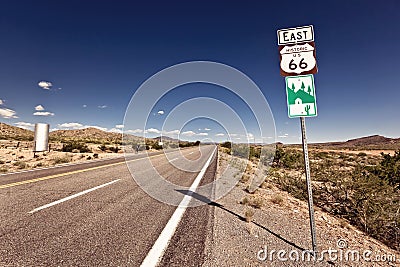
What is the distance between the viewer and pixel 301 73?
11.1 feet

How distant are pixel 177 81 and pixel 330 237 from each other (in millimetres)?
11724

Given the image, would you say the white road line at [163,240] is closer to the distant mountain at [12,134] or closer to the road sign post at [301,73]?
the road sign post at [301,73]

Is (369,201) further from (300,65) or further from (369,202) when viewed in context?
(300,65)

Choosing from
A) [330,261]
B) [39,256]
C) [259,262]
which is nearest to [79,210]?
[39,256]

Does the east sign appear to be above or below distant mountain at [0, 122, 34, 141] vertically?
below

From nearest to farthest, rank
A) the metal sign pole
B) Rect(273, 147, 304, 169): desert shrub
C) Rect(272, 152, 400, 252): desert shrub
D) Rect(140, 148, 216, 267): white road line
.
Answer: Rect(140, 148, 216, 267): white road line → the metal sign pole → Rect(272, 152, 400, 252): desert shrub → Rect(273, 147, 304, 169): desert shrub

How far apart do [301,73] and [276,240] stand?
Result: 2.74m

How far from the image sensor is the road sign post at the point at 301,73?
332 centimetres

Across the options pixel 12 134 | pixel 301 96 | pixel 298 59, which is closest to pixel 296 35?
pixel 298 59

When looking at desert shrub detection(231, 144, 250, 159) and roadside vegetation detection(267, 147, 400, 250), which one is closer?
roadside vegetation detection(267, 147, 400, 250)

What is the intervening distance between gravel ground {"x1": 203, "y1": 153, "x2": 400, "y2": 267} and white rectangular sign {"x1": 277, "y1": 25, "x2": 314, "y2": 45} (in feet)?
10.6

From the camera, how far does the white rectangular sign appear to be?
345 centimetres

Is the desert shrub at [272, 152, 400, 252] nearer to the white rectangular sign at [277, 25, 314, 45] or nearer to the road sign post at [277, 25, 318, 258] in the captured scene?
the road sign post at [277, 25, 318, 258]

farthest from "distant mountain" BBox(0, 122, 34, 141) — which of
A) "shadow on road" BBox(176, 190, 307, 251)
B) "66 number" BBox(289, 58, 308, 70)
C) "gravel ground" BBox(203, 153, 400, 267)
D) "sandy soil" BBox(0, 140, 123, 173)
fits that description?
"66 number" BBox(289, 58, 308, 70)
